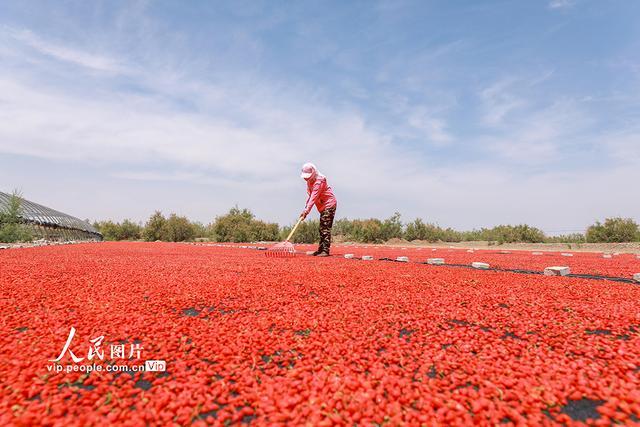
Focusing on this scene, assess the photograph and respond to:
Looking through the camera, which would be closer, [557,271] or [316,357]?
[316,357]

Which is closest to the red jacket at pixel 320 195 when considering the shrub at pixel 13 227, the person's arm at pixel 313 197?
the person's arm at pixel 313 197

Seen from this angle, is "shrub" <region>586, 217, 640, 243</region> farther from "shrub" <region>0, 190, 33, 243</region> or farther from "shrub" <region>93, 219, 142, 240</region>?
"shrub" <region>93, 219, 142, 240</region>

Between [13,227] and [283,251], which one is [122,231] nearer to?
[13,227]

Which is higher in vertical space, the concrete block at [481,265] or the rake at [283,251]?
the rake at [283,251]

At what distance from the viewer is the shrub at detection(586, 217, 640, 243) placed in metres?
19.8

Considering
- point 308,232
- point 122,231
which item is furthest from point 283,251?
point 122,231

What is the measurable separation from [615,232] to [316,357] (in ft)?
83.1

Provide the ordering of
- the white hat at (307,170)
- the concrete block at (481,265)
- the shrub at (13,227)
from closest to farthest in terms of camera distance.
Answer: the concrete block at (481,265), the white hat at (307,170), the shrub at (13,227)

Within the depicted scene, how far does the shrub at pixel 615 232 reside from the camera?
1975cm

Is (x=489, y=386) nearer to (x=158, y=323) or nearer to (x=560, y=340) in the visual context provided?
(x=560, y=340)

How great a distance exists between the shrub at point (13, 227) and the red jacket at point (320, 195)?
14876 millimetres

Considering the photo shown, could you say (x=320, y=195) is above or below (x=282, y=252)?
above

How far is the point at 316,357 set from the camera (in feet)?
7.14

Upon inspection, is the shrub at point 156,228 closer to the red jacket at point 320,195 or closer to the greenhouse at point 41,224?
the greenhouse at point 41,224
